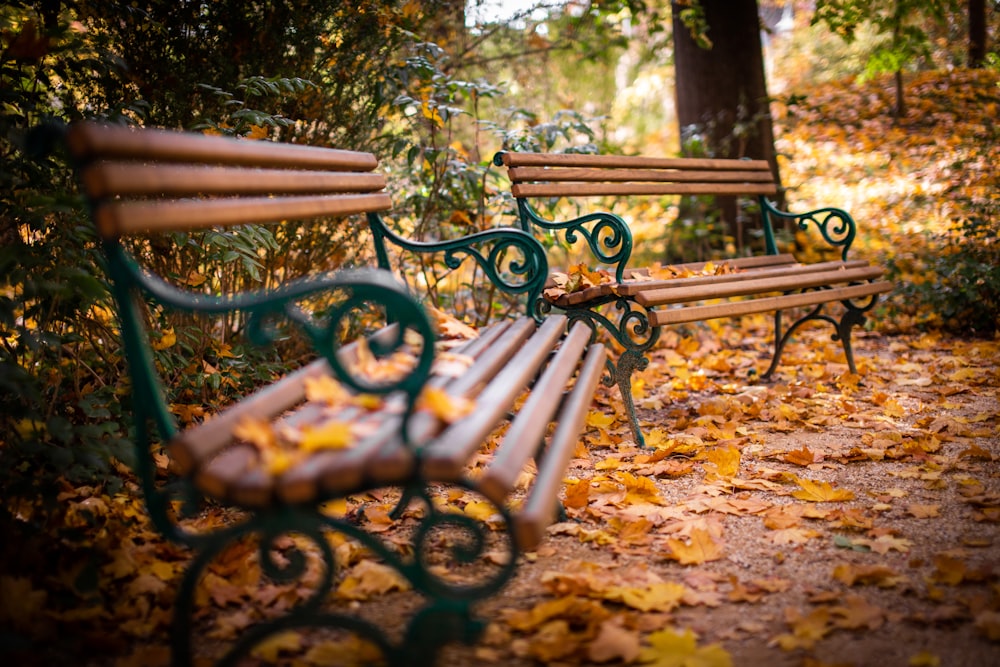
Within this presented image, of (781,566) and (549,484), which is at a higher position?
(549,484)

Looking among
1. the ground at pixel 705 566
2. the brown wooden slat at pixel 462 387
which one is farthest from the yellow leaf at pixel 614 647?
the brown wooden slat at pixel 462 387

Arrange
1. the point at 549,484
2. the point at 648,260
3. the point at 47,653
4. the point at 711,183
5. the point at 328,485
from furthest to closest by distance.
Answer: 1. the point at 648,260
2. the point at 711,183
3. the point at 47,653
4. the point at 549,484
5. the point at 328,485

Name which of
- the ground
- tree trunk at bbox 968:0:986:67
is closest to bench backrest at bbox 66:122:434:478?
the ground

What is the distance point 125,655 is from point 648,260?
466 cm

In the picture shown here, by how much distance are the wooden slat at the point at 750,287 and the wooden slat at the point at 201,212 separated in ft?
4.13

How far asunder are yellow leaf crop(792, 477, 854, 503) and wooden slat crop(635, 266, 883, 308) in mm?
801

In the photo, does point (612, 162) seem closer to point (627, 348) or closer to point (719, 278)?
point (719, 278)

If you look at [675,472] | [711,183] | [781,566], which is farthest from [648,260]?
[781,566]

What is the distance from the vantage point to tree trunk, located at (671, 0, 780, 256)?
5.51 metres

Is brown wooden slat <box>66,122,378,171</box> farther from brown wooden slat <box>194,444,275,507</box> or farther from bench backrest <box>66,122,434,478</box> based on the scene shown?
brown wooden slat <box>194,444,275,507</box>

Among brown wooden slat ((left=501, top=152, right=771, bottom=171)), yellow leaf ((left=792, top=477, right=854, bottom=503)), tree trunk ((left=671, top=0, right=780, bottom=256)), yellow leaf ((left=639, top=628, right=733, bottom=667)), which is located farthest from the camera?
tree trunk ((left=671, top=0, right=780, bottom=256))

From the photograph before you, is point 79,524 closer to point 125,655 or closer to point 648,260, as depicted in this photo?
point 125,655

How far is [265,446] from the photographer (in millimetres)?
1260

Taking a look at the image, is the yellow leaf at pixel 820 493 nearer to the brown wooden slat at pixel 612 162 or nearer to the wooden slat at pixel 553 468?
the wooden slat at pixel 553 468
